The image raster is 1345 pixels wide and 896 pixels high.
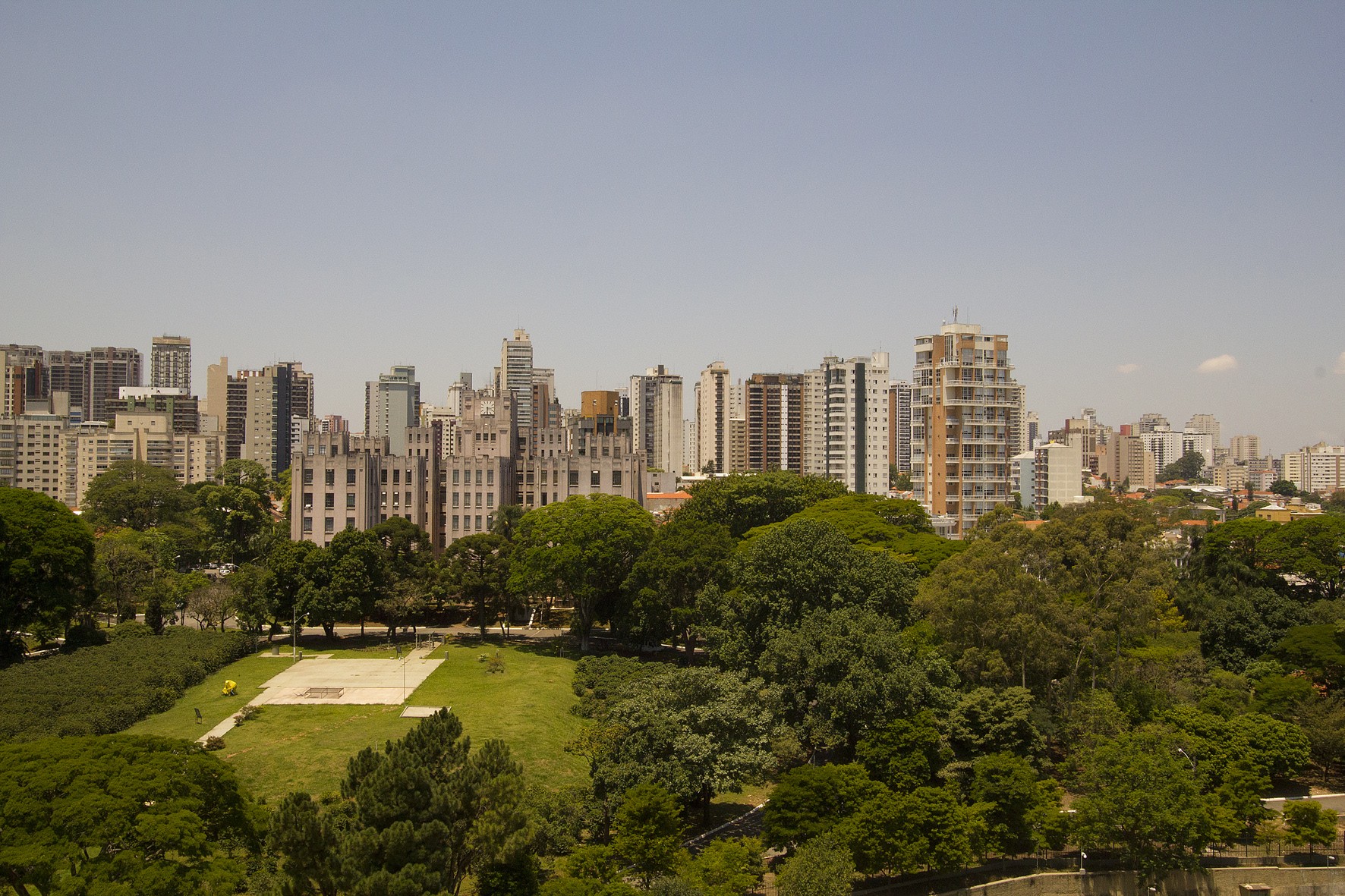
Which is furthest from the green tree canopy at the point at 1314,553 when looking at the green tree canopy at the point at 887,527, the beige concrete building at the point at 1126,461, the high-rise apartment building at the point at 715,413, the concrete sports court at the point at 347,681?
the beige concrete building at the point at 1126,461

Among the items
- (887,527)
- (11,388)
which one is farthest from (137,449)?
(887,527)

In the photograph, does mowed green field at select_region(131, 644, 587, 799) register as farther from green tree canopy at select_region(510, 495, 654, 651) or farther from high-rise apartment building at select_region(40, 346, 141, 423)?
high-rise apartment building at select_region(40, 346, 141, 423)

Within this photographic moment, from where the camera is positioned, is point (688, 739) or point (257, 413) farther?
point (257, 413)

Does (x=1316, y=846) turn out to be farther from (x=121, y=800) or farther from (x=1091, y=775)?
(x=121, y=800)

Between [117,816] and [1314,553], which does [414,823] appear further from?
[1314,553]

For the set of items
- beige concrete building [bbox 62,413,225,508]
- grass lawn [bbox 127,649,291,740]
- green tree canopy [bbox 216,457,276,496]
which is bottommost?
grass lawn [bbox 127,649,291,740]

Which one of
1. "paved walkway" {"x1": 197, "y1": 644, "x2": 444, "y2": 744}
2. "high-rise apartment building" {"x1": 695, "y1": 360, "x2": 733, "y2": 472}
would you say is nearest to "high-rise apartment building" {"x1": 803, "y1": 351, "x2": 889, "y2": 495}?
"high-rise apartment building" {"x1": 695, "y1": 360, "x2": 733, "y2": 472}
